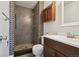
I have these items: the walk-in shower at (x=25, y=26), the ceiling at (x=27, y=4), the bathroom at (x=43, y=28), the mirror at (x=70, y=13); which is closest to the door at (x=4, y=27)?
the bathroom at (x=43, y=28)

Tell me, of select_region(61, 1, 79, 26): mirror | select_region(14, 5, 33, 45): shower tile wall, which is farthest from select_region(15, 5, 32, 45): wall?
select_region(61, 1, 79, 26): mirror

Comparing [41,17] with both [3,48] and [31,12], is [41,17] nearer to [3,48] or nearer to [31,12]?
[31,12]

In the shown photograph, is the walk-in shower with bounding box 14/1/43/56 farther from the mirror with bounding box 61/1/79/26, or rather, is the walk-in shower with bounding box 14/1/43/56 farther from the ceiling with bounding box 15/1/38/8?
the mirror with bounding box 61/1/79/26

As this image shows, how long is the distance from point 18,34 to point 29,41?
44 cm

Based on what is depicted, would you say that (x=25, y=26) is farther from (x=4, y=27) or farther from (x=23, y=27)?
(x=4, y=27)

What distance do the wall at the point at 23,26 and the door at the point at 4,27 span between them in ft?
4.60

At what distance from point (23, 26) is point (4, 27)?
1.65m

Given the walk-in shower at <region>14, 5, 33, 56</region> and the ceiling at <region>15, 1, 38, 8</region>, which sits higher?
the ceiling at <region>15, 1, 38, 8</region>

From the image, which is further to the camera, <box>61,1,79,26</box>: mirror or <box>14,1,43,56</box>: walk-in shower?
<box>14,1,43,56</box>: walk-in shower

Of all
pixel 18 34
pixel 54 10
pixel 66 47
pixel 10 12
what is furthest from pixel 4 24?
pixel 18 34

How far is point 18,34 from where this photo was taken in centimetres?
365

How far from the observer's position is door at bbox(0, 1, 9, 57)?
2.02 meters

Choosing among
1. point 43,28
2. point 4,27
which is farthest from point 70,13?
point 43,28

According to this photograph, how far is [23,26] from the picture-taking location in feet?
12.2
